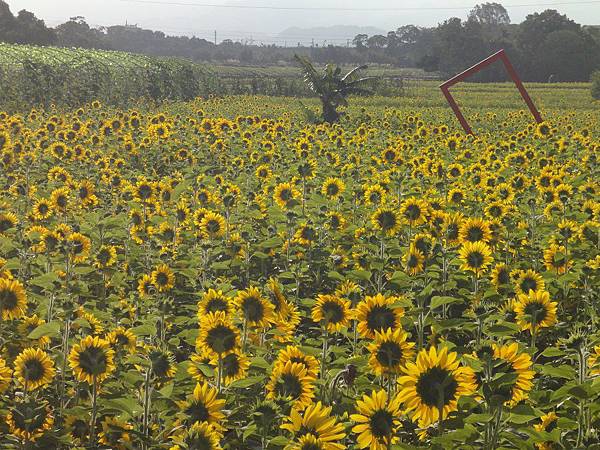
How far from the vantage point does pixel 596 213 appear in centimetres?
580

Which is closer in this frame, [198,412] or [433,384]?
[433,384]

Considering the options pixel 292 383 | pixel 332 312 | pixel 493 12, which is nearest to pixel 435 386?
pixel 292 383

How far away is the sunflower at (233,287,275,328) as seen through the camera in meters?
2.95

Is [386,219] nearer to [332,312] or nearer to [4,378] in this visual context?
[332,312]

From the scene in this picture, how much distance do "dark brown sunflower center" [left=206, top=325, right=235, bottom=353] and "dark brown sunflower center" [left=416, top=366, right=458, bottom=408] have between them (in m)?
0.80

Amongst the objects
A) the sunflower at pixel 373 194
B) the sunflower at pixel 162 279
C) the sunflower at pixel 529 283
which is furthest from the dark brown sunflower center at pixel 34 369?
the sunflower at pixel 373 194

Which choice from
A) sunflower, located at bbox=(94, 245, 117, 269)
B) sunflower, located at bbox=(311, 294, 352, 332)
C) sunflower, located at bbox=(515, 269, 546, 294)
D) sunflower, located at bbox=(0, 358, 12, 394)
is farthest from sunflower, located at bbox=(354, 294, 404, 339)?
sunflower, located at bbox=(94, 245, 117, 269)

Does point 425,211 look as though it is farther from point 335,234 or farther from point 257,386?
point 257,386

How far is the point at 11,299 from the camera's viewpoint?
309cm

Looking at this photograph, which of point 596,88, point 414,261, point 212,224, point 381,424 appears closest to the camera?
point 381,424

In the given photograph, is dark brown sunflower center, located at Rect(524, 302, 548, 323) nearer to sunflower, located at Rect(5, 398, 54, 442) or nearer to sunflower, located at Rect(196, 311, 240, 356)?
sunflower, located at Rect(196, 311, 240, 356)

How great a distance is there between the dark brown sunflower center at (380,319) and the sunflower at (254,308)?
44cm

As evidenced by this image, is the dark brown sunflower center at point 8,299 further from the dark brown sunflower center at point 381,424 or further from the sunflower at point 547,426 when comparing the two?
the sunflower at point 547,426

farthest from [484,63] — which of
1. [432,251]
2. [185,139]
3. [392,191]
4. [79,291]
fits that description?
[79,291]
